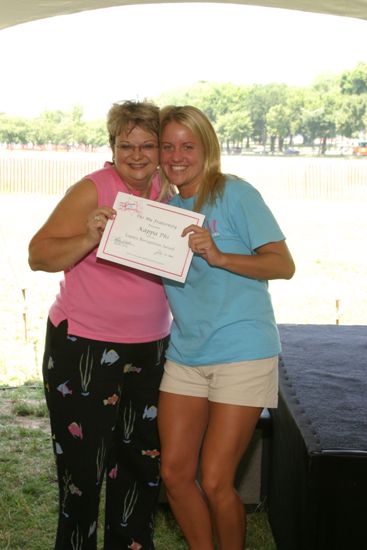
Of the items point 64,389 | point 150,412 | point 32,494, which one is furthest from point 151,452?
point 32,494

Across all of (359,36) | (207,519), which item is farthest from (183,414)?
(359,36)

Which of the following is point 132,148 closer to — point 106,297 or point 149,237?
point 149,237

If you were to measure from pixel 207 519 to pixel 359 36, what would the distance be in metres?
9.03

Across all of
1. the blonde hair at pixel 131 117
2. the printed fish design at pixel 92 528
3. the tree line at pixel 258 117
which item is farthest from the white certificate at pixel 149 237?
the tree line at pixel 258 117

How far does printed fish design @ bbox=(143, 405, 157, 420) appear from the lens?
2283 millimetres

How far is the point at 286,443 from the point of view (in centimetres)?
261

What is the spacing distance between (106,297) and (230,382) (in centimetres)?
41

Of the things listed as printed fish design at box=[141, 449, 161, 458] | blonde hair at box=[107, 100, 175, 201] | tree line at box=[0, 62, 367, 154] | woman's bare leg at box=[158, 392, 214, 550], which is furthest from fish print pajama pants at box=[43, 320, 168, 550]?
tree line at box=[0, 62, 367, 154]

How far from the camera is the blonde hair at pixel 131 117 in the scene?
2.09 meters

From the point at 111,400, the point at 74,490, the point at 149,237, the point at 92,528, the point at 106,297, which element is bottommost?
the point at 92,528

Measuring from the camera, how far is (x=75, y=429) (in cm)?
218

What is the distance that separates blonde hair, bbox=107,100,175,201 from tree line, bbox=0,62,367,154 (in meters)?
6.41

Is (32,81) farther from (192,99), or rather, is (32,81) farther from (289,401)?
(289,401)

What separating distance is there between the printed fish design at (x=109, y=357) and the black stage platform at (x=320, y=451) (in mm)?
602
